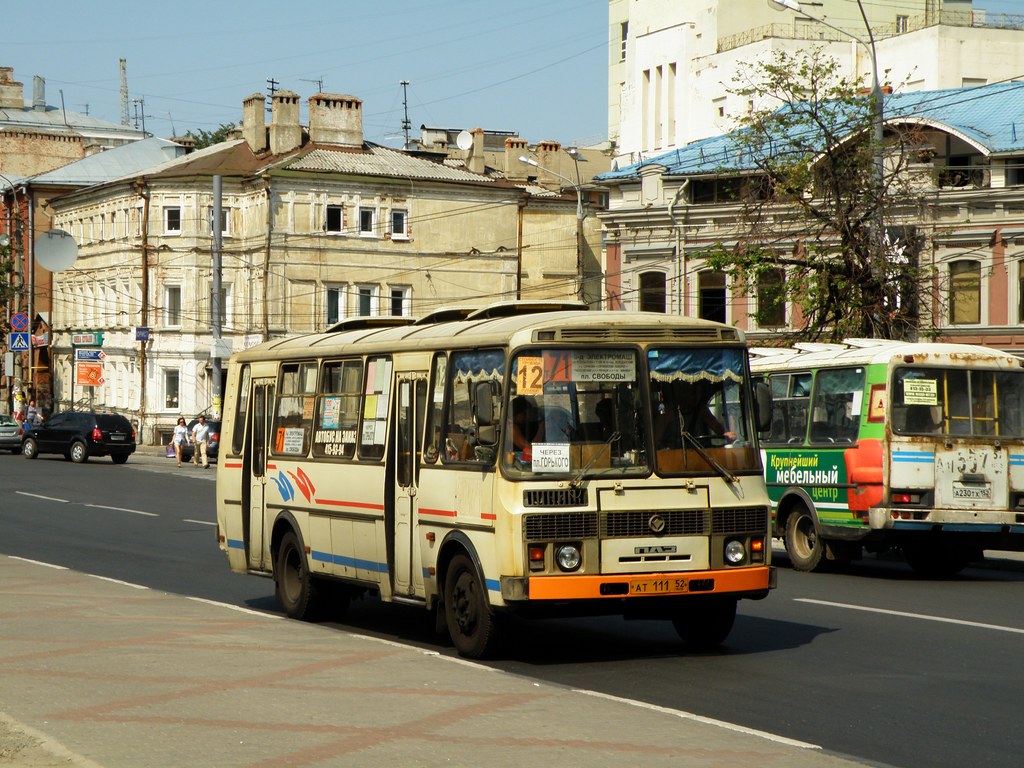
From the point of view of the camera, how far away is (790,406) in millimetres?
21125

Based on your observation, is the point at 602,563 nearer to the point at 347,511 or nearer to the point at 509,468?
the point at 509,468

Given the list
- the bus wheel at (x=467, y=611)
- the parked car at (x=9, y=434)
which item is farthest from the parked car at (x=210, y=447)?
the bus wheel at (x=467, y=611)

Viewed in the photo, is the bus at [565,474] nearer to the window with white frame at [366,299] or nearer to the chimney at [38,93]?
the window with white frame at [366,299]

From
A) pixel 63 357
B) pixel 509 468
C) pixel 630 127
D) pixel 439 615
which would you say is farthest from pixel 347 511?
pixel 63 357

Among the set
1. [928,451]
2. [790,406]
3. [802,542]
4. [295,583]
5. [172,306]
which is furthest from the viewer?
[172,306]

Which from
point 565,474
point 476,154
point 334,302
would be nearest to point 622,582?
point 565,474

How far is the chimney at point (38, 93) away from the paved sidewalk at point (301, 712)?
95.7 meters

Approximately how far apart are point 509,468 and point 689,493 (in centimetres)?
132

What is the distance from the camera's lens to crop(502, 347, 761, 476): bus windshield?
11.5 metres

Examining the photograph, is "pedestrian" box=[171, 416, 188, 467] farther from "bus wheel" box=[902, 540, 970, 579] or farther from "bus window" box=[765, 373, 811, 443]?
"bus wheel" box=[902, 540, 970, 579]

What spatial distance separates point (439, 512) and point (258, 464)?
12.8 feet

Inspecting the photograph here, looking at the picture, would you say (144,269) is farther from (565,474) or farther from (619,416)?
(565,474)

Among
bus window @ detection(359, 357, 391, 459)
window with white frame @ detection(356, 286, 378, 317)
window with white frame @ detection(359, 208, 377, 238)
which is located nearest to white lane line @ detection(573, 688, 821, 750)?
bus window @ detection(359, 357, 391, 459)

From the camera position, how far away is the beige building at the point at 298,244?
213 ft
